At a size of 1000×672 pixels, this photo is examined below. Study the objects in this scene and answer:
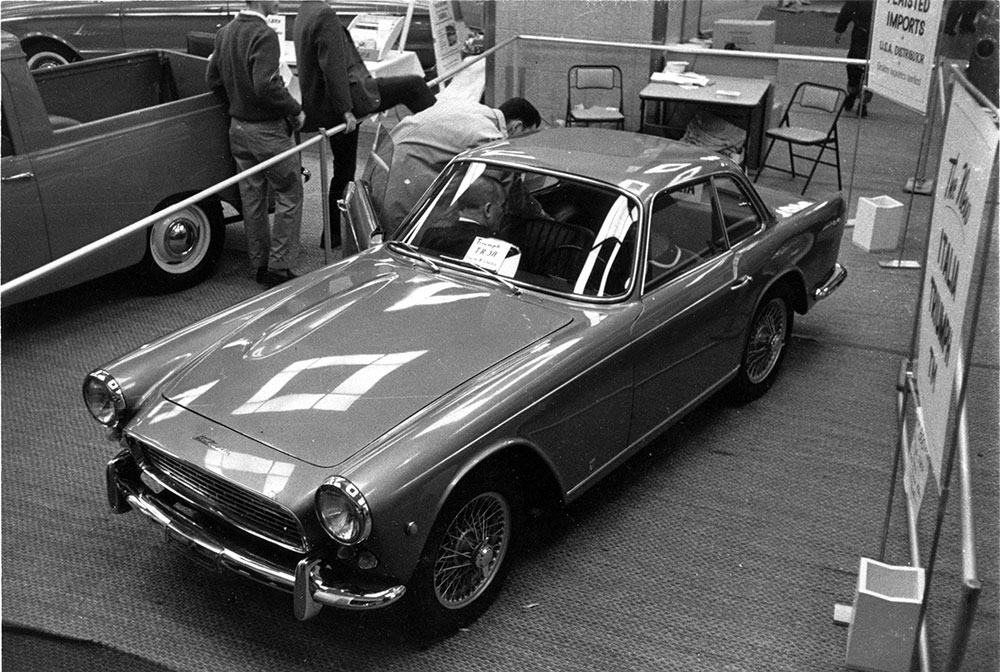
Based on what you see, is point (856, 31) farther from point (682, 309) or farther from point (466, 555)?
point (466, 555)

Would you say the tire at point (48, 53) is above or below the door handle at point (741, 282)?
above

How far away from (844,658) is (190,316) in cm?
438

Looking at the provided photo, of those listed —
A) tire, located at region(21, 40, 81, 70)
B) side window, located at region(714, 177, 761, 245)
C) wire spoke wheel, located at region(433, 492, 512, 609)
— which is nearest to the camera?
wire spoke wheel, located at region(433, 492, 512, 609)

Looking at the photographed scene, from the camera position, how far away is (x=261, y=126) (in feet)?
20.9

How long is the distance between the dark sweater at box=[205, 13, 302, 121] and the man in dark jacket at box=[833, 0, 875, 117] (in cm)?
687

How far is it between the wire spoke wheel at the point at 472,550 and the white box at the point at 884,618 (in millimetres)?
1232

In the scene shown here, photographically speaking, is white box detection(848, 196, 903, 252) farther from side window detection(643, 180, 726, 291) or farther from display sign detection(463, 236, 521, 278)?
display sign detection(463, 236, 521, 278)

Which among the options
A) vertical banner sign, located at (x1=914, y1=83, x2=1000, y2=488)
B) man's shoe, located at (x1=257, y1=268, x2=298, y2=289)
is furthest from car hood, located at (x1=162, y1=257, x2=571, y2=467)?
man's shoe, located at (x1=257, y1=268, x2=298, y2=289)

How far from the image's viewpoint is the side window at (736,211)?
482 cm

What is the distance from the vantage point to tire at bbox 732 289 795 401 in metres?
5.08

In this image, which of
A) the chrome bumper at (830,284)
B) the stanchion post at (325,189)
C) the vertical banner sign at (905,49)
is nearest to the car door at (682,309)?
the chrome bumper at (830,284)

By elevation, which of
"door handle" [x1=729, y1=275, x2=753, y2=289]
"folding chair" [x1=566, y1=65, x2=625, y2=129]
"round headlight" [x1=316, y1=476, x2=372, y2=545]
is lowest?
"round headlight" [x1=316, y1=476, x2=372, y2=545]

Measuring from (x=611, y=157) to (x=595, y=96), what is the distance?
5495mm

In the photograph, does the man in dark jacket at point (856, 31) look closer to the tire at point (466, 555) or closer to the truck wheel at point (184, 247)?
the truck wheel at point (184, 247)
